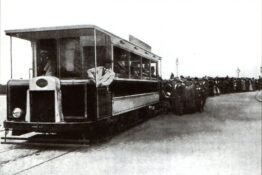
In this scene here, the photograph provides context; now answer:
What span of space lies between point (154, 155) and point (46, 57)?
4201mm

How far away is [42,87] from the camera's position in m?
8.69

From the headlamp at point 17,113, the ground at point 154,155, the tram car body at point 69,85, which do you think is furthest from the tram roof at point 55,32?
the ground at point 154,155

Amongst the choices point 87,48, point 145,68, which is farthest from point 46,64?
point 145,68

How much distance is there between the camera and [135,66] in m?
12.7

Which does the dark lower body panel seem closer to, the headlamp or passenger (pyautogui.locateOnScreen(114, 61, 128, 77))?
the headlamp

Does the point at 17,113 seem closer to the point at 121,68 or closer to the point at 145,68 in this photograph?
the point at 121,68

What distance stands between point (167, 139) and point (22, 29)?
433 cm

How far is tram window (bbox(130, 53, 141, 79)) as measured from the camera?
12250 millimetres

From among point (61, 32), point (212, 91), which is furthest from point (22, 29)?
point (212, 91)

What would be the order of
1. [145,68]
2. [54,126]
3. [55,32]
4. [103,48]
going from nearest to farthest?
[54,126], [55,32], [103,48], [145,68]

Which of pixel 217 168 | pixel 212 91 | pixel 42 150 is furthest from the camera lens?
pixel 212 91

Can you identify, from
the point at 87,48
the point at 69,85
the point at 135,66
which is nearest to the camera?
the point at 69,85

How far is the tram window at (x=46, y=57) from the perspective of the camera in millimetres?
9914

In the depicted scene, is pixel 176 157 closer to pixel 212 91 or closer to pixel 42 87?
pixel 42 87
